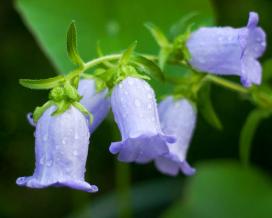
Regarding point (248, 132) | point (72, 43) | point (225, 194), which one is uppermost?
point (72, 43)

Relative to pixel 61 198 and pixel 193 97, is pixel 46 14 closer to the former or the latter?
pixel 193 97

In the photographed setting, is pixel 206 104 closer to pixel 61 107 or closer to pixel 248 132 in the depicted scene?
pixel 248 132

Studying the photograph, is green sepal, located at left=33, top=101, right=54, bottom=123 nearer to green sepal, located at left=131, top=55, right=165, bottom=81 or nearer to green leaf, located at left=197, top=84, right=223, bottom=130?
green sepal, located at left=131, top=55, right=165, bottom=81

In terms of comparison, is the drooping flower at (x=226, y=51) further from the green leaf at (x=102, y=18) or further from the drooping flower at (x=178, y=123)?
the green leaf at (x=102, y=18)

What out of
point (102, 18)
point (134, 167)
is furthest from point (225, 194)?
point (102, 18)

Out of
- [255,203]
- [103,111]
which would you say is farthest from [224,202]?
[103,111]

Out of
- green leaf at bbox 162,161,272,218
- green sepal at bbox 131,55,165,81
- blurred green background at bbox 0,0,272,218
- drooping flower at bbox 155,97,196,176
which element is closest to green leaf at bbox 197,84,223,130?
drooping flower at bbox 155,97,196,176
